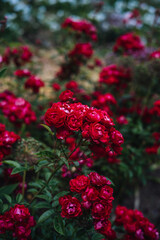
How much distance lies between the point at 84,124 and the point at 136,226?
2.54 feet

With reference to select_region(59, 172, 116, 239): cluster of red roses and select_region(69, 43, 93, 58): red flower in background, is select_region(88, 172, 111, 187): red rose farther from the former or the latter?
select_region(69, 43, 93, 58): red flower in background

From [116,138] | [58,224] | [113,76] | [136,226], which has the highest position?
[116,138]

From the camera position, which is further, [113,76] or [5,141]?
[113,76]

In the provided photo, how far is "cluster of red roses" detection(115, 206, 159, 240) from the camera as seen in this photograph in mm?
1219

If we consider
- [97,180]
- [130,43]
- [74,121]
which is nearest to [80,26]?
[130,43]

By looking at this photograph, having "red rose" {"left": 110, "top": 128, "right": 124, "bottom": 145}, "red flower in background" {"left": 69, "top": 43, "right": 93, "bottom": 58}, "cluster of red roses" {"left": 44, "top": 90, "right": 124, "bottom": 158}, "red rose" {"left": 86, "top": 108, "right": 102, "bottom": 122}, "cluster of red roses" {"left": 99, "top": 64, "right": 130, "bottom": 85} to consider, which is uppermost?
"red rose" {"left": 86, "top": 108, "right": 102, "bottom": 122}

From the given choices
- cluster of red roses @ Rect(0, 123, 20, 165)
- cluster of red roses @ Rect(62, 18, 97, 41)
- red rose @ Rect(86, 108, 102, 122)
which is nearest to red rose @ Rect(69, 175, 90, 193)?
red rose @ Rect(86, 108, 102, 122)

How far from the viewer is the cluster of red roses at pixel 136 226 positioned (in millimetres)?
1219

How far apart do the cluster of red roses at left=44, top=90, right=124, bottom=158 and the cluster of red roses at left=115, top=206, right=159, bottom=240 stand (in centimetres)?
57

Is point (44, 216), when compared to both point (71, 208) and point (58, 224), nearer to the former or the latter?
point (58, 224)

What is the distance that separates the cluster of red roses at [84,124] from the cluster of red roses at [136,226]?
1.87 ft

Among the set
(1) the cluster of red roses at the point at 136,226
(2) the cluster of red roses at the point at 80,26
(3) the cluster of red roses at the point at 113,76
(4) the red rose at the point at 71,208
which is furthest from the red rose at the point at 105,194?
(2) the cluster of red roses at the point at 80,26

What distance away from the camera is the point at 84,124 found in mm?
982

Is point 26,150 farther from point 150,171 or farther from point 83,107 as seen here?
point 150,171
